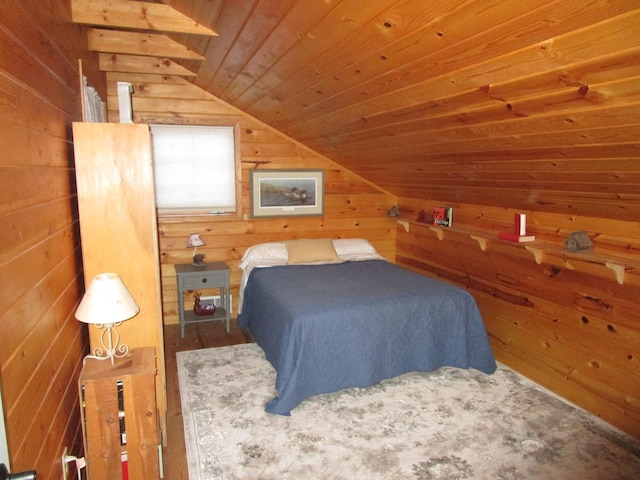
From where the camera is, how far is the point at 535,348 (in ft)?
10.1

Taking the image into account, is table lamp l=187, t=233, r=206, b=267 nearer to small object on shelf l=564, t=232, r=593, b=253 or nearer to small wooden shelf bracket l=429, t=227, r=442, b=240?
small wooden shelf bracket l=429, t=227, r=442, b=240

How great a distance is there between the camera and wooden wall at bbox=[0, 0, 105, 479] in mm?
1164

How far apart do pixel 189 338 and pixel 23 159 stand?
271 cm

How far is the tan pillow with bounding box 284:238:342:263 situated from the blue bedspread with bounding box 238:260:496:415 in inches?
21.2

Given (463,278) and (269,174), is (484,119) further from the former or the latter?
(269,174)

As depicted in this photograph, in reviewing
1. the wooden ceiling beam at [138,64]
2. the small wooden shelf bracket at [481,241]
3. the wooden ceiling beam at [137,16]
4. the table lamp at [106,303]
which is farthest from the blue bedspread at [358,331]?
the wooden ceiling beam at [138,64]

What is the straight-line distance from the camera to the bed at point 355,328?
8.65ft

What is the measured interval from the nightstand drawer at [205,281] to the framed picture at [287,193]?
723 millimetres

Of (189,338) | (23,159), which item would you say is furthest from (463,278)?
(23,159)

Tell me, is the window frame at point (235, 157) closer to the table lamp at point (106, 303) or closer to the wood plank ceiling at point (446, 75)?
the wood plank ceiling at point (446, 75)

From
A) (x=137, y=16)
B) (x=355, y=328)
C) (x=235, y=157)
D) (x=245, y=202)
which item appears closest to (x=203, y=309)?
(x=245, y=202)

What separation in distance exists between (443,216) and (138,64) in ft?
8.95

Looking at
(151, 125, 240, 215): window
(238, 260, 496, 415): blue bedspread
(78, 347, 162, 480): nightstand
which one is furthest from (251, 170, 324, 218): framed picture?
(78, 347, 162, 480): nightstand

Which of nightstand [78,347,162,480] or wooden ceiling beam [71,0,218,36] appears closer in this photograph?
nightstand [78,347,162,480]
